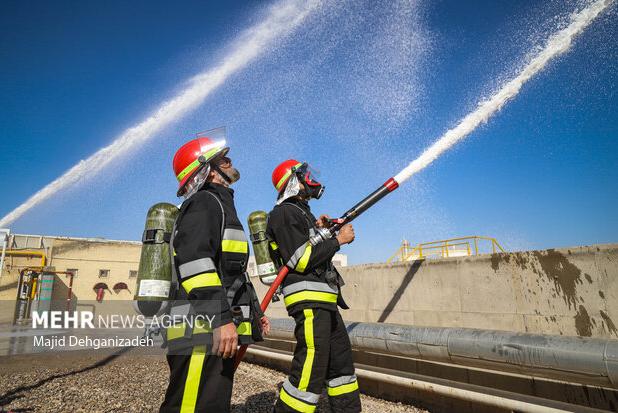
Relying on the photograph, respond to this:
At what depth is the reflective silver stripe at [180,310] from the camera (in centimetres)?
215

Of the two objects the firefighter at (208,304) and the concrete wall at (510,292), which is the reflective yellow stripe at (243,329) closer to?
the firefighter at (208,304)

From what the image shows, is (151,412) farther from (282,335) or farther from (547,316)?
(547,316)

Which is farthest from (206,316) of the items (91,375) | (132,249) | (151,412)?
(132,249)

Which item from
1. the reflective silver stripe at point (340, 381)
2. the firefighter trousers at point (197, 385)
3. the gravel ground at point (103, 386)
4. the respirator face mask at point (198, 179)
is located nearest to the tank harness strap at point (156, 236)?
the respirator face mask at point (198, 179)

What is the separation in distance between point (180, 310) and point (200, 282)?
0.29 metres

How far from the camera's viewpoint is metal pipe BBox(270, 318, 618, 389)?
258 centimetres

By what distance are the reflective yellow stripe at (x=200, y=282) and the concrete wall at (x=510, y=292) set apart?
3.64 metres

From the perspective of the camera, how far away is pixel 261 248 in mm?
4152

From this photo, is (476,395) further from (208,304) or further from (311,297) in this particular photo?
(208,304)

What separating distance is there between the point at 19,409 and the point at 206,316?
3849 mm

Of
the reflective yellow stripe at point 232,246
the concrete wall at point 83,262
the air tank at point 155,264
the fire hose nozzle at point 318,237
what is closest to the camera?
the air tank at point 155,264

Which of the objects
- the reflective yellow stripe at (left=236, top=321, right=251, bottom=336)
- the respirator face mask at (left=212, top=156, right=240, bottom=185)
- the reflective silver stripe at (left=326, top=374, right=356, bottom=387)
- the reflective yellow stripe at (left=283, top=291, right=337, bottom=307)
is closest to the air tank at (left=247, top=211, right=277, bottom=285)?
the reflective yellow stripe at (left=283, top=291, right=337, bottom=307)

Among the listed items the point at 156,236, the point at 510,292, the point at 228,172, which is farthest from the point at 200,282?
the point at 510,292

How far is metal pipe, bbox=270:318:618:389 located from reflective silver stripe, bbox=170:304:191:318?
A: 2.56m
